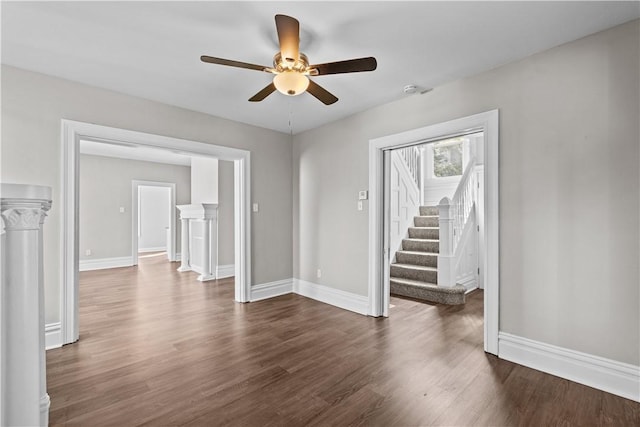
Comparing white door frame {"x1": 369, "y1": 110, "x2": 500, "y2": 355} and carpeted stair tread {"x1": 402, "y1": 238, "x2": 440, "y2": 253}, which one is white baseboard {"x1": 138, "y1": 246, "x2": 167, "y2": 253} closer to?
carpeted stair tread {"x1": 402, "y1": 238, "x2": 440, "y2": 253}

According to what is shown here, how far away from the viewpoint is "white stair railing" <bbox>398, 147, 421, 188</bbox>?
6230 millimetres

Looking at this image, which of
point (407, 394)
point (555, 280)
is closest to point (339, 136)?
point (555, 280)

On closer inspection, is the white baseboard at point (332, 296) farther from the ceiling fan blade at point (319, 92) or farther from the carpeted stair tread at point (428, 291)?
the ceiling fan blade at point (319, 92)

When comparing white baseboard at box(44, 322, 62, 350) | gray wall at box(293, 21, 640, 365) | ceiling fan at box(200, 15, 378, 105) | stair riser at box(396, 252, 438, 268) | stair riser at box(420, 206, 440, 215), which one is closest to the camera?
ceiling fan at box(200, 15, 378, 105)

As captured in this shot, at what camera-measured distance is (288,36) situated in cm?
184

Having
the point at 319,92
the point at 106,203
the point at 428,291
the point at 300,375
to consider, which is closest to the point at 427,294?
the point at 428,291

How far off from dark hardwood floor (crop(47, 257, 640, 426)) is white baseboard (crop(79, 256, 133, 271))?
136 inches

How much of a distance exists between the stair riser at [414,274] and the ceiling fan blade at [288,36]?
3746 millimetres

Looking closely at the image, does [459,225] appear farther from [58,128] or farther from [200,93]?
[58,128]

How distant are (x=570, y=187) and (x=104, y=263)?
829cm

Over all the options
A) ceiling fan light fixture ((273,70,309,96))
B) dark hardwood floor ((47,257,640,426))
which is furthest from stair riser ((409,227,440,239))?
ceiling fan light fixture ((273,70,309,96))

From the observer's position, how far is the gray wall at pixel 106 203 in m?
6.68

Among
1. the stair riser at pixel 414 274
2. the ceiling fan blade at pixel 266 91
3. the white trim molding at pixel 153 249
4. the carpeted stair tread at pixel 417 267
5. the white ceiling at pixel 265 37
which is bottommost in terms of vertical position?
the white trim molding at pixel 153 249

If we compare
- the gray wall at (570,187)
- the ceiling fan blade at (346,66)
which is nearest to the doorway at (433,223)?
the gray wall at (570,187)
